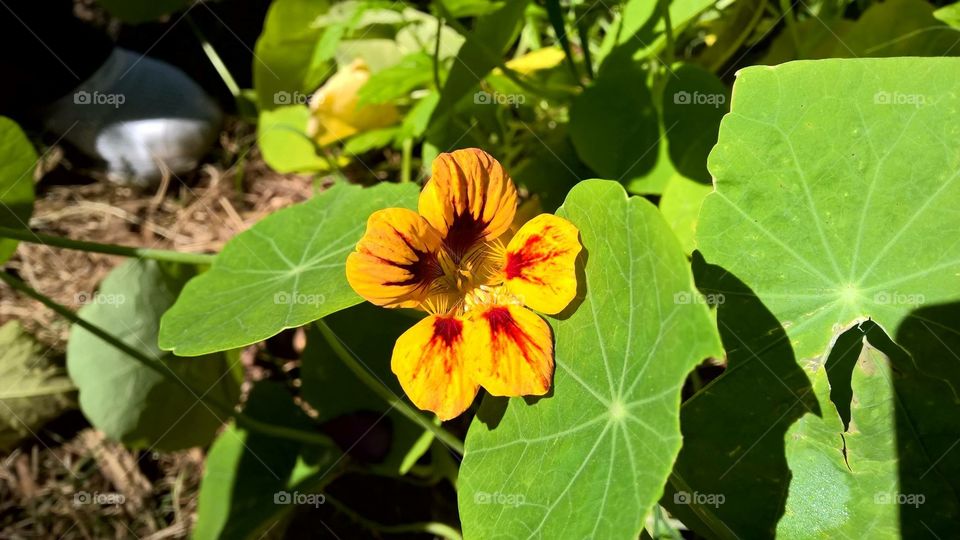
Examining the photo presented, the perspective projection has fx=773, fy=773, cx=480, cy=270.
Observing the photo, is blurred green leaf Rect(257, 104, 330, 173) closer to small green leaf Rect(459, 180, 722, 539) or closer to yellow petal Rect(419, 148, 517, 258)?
yellow petal Rect(419, 148, 517, 258)

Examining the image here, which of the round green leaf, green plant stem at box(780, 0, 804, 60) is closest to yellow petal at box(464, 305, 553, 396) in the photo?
the round green leaf

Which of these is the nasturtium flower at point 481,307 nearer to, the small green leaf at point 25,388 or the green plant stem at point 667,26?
the green plant stem at point 667,26

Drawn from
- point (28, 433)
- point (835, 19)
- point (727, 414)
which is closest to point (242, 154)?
point (28, 433)

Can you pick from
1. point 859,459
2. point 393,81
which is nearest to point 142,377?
point 393,81

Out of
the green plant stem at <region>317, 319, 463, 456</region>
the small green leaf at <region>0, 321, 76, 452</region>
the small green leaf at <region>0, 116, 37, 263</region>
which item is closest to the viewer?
the green plant stem at <region>317, 319, 463, 456</region>

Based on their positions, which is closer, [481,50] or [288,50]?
[481,50]

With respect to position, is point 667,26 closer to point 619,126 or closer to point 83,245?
point 619,126

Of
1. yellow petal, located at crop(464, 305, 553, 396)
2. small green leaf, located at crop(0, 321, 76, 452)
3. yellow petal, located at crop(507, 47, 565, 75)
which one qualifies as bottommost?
small green leaf, located at crop(0, 321, 76, 452)

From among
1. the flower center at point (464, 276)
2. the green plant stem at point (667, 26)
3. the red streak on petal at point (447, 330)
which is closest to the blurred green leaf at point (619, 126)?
the green plant stem at point (667, 26)
